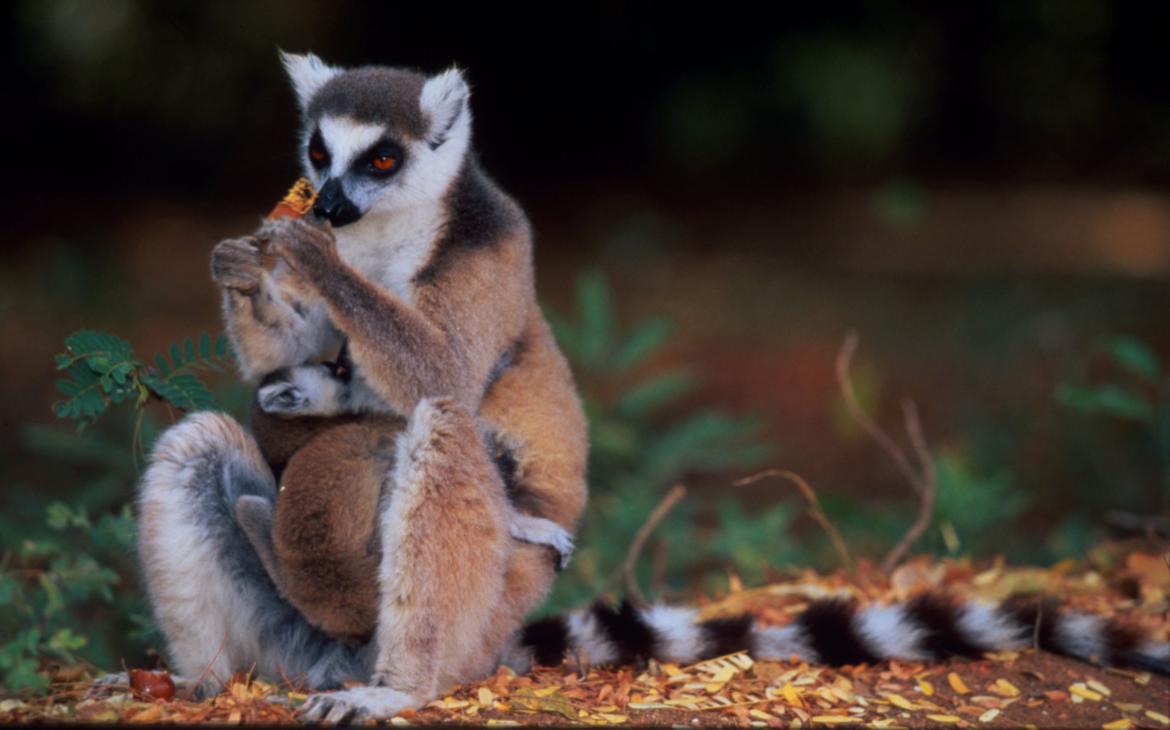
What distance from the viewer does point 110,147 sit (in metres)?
13.3

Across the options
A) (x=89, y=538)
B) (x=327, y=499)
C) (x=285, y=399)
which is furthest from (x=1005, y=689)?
(x=89, y=538)

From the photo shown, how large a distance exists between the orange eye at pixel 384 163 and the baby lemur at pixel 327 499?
0.75 m

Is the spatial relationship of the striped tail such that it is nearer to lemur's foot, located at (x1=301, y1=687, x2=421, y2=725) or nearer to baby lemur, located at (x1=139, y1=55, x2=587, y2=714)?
baby lemur, located at (x1=139, y1=55, x2=587, y2=714)

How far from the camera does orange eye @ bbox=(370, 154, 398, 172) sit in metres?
4.88

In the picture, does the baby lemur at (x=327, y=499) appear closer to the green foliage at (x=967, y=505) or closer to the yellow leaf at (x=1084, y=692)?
the yellow leaf at (x=1084, y=692)

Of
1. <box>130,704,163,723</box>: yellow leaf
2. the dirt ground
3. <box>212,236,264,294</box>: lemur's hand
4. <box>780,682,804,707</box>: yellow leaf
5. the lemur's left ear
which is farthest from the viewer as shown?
the lemur's left ear

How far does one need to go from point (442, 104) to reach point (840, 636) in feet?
8.79

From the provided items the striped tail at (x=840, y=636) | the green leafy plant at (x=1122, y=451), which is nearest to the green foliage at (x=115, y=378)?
the striped tail at (x=840, y=636)

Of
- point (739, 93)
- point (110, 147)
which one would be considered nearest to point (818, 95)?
point (739, 93)

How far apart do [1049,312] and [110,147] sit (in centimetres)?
960

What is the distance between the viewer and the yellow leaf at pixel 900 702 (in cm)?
475

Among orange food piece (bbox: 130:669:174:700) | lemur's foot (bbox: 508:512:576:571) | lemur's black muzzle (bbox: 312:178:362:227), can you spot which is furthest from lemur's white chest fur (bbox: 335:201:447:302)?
orange food piece (bbox: 130:669:174:700)

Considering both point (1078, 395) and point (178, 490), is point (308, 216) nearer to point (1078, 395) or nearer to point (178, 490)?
point (178, 490)

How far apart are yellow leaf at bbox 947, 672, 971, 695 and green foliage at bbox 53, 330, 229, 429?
3072 mm
